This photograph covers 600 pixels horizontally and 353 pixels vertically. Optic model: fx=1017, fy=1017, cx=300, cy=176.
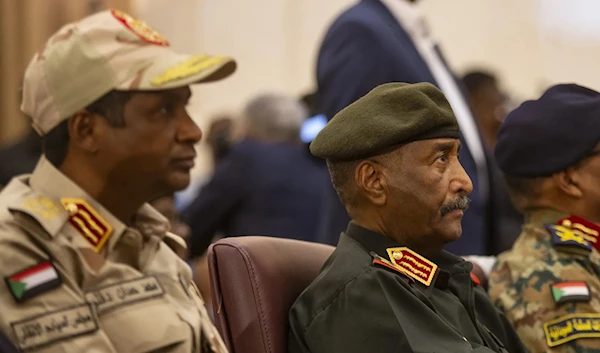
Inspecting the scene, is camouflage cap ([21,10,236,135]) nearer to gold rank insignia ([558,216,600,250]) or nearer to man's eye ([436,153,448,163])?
man's eye ([436,153,448,163])

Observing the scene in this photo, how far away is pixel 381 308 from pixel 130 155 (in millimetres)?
694

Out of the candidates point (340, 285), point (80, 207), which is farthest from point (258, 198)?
point (340, 285)

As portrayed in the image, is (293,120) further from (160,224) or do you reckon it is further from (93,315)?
(93,315)

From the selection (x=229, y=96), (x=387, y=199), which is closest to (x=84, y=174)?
(x=387, y=199)

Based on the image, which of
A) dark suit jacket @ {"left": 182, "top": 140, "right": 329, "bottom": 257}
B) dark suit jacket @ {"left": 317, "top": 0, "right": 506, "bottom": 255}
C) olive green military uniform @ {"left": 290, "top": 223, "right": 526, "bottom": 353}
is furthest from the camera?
dark suit jacket @ {"left": 182, "top": 140, "right": 329, "bottom": 257}

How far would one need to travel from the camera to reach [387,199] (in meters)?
1.93

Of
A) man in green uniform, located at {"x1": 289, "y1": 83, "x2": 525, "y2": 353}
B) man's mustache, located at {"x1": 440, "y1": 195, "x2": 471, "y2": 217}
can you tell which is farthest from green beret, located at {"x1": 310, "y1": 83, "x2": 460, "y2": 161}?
man's mustache, located at {"x1": 440, "y1": 195, "x2": 471, "y2": 217}

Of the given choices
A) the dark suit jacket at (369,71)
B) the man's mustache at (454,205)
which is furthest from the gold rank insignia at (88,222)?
the dark suit jacket at (369,71)

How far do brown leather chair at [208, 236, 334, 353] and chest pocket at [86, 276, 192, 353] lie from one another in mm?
87

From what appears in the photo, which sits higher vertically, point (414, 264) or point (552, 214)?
point (414, 264)

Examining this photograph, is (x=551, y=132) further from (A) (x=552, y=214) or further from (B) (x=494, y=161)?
(B) (x=494, y=161)

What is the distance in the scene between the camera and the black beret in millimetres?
2316

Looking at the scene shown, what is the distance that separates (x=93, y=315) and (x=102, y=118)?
479 millimetres

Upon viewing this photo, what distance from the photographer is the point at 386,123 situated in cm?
188
